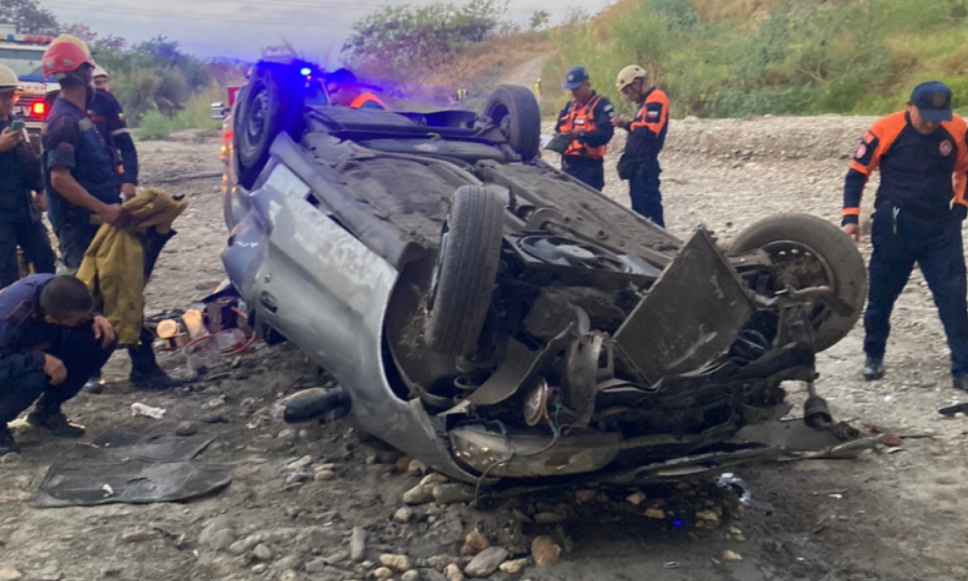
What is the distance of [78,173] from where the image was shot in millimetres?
4781

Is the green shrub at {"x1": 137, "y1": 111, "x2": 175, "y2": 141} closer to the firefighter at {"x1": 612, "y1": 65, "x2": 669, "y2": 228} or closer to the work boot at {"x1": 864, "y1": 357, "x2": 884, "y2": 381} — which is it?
the firefighter at {"x1": 612, "y1": 65, "x2": 669, "y2": 228}

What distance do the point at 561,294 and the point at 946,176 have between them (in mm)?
2839

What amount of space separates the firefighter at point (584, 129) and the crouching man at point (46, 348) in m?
4.17

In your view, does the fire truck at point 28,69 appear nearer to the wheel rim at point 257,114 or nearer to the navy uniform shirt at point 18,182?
the navy uniform shirt at point 18,182

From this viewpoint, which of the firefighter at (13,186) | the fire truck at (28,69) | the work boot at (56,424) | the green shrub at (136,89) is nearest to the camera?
the work boot at (56,424)

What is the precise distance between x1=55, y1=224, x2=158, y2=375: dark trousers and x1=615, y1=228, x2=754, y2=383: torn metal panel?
311 centimetres

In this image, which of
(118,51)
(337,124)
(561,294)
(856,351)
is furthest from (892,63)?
(118,51)

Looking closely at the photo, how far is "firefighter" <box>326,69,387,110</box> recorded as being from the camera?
600 cm

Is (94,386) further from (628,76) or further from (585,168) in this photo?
(628,76)

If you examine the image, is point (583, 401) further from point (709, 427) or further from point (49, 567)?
point (49, 567)

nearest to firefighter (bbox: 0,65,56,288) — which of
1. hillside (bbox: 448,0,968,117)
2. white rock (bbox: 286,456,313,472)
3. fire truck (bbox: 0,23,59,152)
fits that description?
white rock (bbox: 286,456,313,472)

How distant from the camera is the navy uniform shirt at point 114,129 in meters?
5.73

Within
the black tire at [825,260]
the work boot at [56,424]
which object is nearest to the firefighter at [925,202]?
the black tire at [825,260]

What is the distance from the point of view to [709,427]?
126 inches
